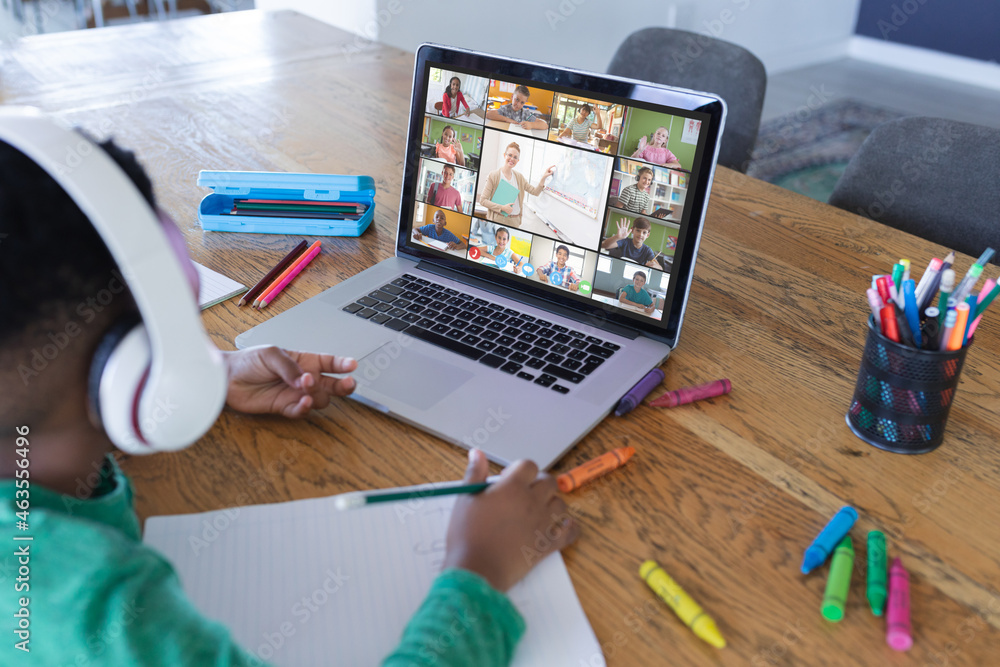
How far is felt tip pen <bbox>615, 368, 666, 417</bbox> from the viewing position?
77cm

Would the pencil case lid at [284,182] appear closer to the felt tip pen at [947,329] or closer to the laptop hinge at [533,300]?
the laptop hinge at [533,300]

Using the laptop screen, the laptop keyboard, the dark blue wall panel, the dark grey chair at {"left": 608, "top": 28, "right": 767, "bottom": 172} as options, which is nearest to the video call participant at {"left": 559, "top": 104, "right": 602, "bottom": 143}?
the laptop screen

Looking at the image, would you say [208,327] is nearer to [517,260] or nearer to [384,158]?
[517,260]

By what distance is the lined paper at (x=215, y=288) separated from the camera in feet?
3.11

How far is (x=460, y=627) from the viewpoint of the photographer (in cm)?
52

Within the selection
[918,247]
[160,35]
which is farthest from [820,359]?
[160,35]

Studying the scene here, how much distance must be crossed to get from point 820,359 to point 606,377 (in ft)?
0.89

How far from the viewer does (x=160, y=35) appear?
199 centimetres

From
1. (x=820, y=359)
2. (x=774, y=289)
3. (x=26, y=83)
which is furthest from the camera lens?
(x=26, y=83)

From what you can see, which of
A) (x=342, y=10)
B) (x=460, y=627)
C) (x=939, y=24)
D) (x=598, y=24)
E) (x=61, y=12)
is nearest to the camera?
(x=460, y=627)

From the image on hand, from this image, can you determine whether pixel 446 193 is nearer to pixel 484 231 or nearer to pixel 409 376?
pixel 484 231

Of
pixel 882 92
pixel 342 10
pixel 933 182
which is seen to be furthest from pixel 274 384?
pixel 882 92

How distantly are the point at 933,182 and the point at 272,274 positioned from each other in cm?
108

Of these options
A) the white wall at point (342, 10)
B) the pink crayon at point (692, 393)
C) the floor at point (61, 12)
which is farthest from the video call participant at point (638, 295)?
the floor at point (61, 12)
